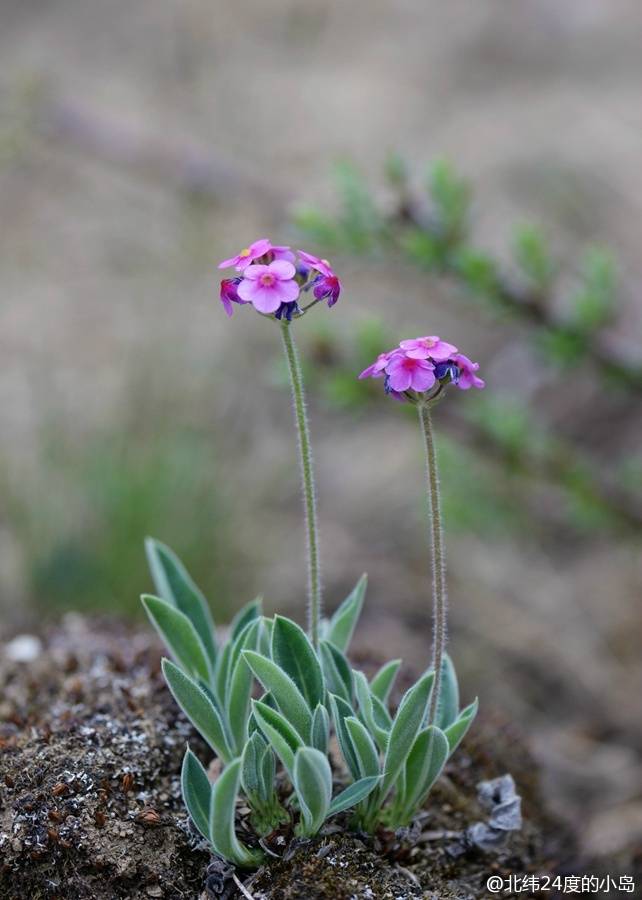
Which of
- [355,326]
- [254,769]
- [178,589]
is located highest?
[355,326]

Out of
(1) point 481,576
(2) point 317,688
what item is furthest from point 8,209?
(2) point 317,688

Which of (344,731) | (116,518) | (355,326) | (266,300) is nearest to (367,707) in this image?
(344,731)

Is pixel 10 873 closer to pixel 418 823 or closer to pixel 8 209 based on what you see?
pixel 418 823

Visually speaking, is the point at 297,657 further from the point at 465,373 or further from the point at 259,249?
the point at 259,249

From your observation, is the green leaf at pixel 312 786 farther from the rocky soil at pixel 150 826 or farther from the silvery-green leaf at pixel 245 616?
the silvery-green leaf at pixel 245 616

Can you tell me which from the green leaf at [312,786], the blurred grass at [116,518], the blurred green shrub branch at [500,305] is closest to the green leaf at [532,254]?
the blurred green shrub branch at [500,305]

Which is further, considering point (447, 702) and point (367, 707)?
point (447, 702)

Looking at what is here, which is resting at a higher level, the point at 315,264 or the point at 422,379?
the point at 315,264
